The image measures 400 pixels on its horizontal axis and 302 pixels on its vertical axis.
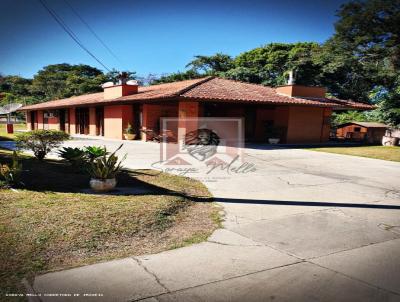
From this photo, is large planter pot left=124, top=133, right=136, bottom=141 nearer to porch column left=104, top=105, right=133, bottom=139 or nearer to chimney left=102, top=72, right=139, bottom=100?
porch column left=104, top=105, right=133, bottom=139

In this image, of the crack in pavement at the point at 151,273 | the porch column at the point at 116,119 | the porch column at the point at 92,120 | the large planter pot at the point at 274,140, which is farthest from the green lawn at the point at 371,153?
the porch column at the point at 92,120

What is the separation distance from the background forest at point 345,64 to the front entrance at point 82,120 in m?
16.6

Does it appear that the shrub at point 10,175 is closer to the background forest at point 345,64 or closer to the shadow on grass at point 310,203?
the shadow on grass at point 310,203

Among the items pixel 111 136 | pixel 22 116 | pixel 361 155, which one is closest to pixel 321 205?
pixel 361 155

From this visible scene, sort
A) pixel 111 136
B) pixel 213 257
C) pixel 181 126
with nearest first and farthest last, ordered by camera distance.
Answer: pixel 213 257
pixel 181 126
pixel 111 136

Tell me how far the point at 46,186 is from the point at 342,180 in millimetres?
7658

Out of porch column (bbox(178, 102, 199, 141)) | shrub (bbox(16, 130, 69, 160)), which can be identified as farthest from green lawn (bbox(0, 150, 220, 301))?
porch column (bbox(178, 102, 199, 141))

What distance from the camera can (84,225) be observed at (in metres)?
4.73

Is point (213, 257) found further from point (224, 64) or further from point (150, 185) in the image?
point (224, 64)

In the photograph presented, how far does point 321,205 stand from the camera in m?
6.49

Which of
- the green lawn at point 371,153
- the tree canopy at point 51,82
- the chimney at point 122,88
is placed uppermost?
the tree canopy at point 51,82

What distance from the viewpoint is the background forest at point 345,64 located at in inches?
928

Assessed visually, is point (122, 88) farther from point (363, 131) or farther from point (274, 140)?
point (363, 131)

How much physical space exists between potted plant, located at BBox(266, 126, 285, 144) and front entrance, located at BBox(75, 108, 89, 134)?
1482 cm
